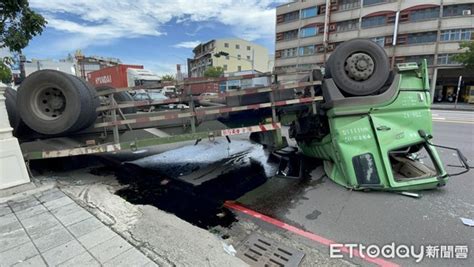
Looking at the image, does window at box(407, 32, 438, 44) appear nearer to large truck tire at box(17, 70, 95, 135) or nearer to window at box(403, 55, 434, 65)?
window at box(403, 55, 434, 65)

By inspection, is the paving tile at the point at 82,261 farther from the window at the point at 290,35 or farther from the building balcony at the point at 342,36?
the window at the point at 290,35

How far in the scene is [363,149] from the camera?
391 cm

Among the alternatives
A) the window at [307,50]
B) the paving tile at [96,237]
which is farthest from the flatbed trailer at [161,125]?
the window at [307,50]

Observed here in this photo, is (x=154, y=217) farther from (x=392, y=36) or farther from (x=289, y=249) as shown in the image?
(x=392, y=36)

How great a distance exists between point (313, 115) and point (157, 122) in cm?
281

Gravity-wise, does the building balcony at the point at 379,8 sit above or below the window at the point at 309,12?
below

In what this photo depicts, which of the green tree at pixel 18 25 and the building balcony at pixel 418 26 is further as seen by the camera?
the building balcony at pixel 418 26

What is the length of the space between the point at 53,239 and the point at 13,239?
421 millimetres

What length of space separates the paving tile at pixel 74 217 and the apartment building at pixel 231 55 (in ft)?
216

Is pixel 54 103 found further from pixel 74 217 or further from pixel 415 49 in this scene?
pixel 415 49

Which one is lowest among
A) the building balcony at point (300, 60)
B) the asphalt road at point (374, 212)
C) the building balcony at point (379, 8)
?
the asphalt road at point (374, 212)

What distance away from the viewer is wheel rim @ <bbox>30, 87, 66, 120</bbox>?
3.95 m

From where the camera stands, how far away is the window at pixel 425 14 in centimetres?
2778

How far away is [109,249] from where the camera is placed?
2381 millimetres
